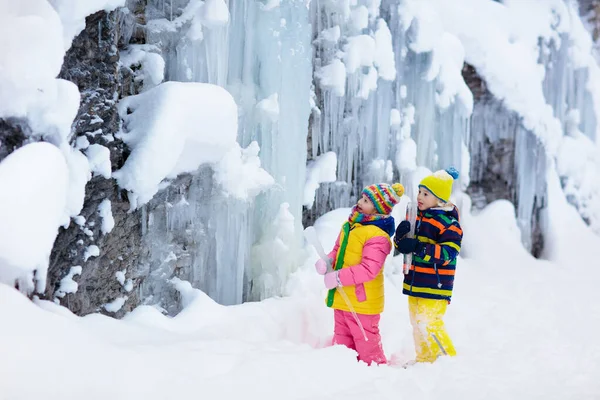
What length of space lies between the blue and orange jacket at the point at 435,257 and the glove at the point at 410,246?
0.02 meters

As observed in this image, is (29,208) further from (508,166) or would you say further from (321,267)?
(508,166)

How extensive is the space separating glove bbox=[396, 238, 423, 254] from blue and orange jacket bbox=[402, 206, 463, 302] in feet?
0.08

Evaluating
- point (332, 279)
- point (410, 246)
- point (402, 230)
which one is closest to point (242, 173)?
point (332, 279)

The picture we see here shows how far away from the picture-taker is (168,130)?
3178 mm

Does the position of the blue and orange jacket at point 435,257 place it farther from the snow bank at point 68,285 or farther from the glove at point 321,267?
the snow bank at point 68,285

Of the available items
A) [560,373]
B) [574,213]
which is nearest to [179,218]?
[560,373]

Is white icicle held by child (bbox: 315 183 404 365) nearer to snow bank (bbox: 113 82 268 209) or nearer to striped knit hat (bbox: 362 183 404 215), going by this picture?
striped knit hat (bbox: 362 183 404 215)

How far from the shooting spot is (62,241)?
2.79 meters

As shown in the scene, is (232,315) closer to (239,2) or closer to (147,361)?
(147,361)

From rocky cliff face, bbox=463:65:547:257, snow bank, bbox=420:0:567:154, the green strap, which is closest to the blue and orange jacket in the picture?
the green strap

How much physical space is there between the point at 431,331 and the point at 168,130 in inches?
75.3

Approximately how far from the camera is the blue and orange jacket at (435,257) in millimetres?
3311

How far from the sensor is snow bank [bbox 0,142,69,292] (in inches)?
85.1

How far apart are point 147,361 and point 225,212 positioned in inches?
66.8
